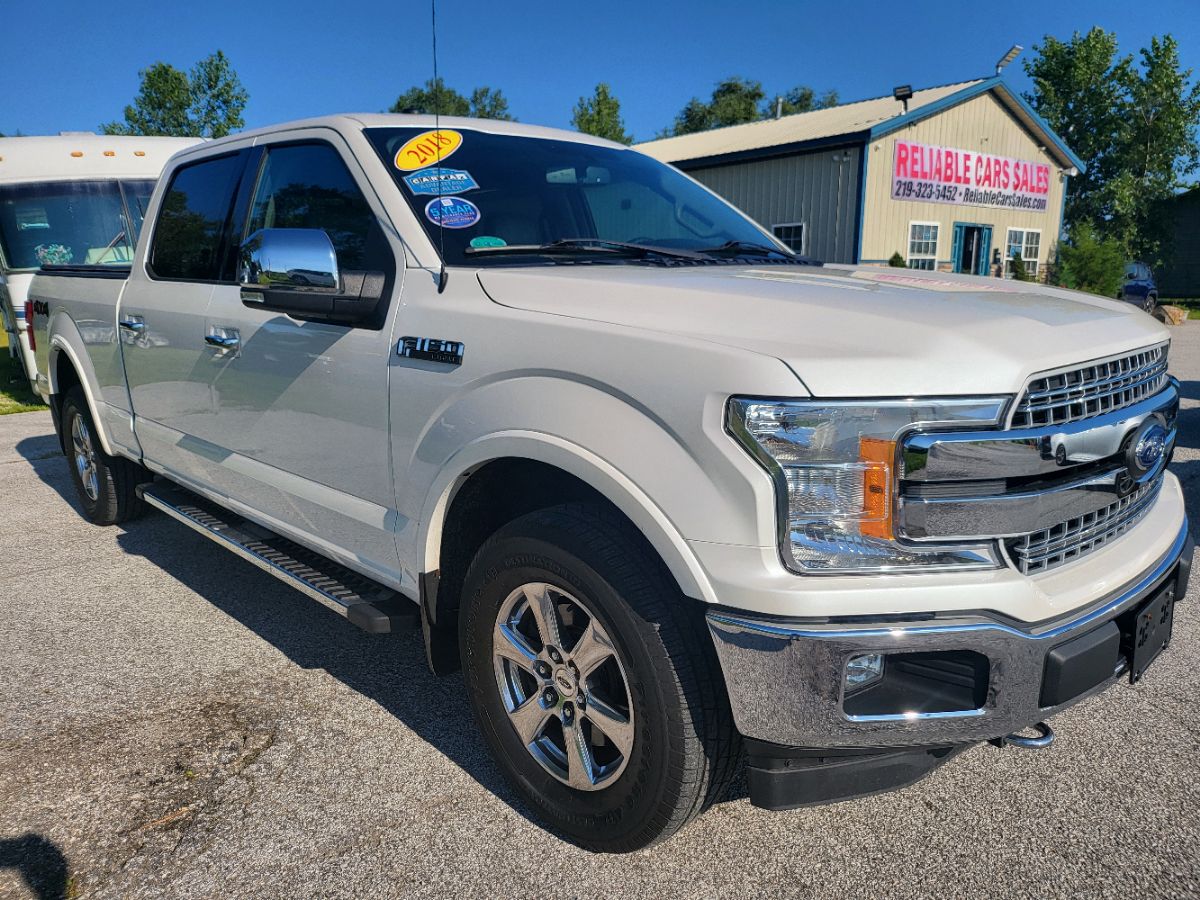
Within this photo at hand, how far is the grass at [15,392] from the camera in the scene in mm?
10758

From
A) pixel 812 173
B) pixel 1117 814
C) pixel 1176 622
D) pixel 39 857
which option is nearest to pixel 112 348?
pixel 39 857

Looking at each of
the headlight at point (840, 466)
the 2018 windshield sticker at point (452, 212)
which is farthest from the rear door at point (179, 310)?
the headlight at point (840, 466)

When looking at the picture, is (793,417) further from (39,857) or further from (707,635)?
(39,857)

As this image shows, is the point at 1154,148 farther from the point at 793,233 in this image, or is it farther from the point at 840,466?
the point at 840,466

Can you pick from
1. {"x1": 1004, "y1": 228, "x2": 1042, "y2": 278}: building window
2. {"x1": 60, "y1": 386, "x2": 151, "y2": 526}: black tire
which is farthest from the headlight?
{"x1": 1004, "y1": 228, "x2": 1042, "y2": 278}: building window

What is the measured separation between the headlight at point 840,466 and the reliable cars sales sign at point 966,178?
20.9 metres

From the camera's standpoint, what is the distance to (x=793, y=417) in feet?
6.00

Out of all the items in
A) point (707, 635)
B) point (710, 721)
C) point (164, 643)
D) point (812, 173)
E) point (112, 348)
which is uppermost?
point (812, 173)

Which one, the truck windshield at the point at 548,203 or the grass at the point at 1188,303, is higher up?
the truck windshield at the point at 548,203

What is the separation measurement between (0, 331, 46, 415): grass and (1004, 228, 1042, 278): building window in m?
22.2

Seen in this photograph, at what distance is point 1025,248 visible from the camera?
25109 mm

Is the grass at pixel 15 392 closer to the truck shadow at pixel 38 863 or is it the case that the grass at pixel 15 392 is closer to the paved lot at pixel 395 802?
the paved lot at pixel 395 802

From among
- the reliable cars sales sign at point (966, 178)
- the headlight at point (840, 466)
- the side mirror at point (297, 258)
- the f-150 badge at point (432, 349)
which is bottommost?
the headlight at point (840, 466)

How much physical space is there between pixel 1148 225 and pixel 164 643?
40551 millimetres
